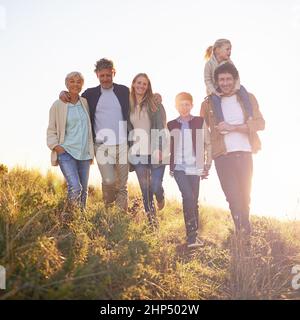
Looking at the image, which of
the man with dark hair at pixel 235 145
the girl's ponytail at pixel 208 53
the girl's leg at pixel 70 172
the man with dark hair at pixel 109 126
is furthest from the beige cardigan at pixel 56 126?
the girl's ponytail at pixel 208 53

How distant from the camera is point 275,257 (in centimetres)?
633

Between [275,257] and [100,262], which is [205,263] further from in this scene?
[100,262]

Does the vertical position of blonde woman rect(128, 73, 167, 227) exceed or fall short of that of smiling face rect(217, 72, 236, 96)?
it falls short

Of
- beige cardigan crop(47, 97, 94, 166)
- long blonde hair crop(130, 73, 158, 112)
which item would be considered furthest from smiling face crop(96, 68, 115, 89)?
beige cardigan crop(47, 97, 94, 166)

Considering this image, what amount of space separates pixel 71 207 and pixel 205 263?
1.78 metres

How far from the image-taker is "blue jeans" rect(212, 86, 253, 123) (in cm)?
629

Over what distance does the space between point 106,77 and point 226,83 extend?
1574mm

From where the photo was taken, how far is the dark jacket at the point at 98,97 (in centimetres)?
647

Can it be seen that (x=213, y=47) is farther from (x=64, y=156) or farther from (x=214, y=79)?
(x=64, y=156)

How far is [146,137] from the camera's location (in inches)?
259

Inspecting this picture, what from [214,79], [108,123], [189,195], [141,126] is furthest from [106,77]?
[189,195]

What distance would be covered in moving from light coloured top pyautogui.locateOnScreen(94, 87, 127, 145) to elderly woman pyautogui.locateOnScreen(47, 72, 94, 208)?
18cm

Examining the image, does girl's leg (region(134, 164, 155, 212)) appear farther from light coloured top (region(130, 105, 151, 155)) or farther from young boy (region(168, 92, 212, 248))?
young boy (region(168, 92, 212, 248))

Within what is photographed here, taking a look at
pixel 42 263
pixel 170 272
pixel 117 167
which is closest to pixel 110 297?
pixel 42 263
